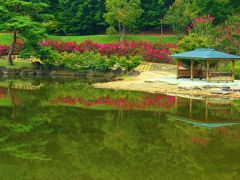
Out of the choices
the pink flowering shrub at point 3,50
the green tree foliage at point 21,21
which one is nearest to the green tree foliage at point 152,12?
the pink flowering shrub at point 3,50

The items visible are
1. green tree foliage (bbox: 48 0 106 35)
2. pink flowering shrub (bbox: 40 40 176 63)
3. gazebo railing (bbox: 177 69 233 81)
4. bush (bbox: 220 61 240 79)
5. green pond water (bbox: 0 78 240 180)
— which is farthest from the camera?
green tree foliage (bbox: 48 0 106 35)

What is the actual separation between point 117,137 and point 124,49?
25.0 m

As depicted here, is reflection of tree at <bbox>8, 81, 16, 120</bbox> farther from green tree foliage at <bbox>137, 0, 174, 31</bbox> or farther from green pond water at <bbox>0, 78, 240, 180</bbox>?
green tree foliage at <bbox>137, 0, 174, 31</bbox>

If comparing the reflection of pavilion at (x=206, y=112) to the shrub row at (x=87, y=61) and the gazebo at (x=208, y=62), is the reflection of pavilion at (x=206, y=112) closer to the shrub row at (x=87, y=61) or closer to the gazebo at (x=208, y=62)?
the gazebo at (x=208, y=62)

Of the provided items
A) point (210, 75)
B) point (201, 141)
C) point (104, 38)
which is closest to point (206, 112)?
point (201, 141)

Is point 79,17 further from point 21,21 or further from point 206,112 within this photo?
→ point 206,112

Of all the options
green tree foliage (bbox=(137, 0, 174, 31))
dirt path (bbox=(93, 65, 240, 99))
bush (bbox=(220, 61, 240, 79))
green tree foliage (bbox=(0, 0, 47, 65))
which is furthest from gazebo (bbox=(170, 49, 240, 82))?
green tree foliage (bbox=(137, 0, 174, 31))

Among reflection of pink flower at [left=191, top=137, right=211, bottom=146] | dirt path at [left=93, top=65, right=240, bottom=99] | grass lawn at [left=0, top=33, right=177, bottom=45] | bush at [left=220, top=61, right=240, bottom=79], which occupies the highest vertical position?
grass lawn at [left=0, top=33, right=177, bottom=45]

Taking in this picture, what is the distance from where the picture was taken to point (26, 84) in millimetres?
29188

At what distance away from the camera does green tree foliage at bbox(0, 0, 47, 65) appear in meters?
34.6

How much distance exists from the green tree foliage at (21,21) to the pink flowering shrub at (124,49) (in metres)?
3.32

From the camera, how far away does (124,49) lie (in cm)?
3862

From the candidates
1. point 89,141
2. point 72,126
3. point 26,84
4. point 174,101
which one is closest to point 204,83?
point 174,101

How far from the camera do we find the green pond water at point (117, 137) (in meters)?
10.4
